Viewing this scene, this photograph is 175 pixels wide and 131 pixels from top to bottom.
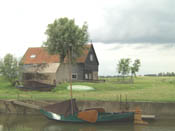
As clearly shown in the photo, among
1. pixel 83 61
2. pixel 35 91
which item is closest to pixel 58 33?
pixel 83 61

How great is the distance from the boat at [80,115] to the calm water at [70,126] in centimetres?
49

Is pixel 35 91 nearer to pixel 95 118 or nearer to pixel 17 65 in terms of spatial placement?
pixel 17 65

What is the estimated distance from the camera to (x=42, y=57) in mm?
58281

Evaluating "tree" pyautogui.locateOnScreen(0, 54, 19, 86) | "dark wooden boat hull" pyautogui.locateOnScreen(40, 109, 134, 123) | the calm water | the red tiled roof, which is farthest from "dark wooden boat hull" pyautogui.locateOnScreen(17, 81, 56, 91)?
the red tiled roof

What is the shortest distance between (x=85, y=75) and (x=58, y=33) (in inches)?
461

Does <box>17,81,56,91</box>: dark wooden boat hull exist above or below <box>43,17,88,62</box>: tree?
below

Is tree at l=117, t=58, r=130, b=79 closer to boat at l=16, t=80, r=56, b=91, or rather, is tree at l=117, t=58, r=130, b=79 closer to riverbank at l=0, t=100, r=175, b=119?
boat at l=16, t=80, r=56, b=91

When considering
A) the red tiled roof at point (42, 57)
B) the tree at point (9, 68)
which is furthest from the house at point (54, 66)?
the tree at point (9, 68)

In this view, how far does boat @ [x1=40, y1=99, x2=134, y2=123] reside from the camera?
70.8ft

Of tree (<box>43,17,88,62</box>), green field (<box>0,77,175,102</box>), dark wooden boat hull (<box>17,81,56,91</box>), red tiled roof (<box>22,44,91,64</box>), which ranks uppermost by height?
tree (<box>43,17,88,62</box>)

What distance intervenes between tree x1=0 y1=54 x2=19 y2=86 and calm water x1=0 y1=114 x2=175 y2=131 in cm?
1996

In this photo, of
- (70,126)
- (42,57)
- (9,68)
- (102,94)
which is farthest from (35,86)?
(42,57)

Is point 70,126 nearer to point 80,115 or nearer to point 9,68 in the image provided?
point 80,115

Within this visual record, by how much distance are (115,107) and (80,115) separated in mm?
4427
